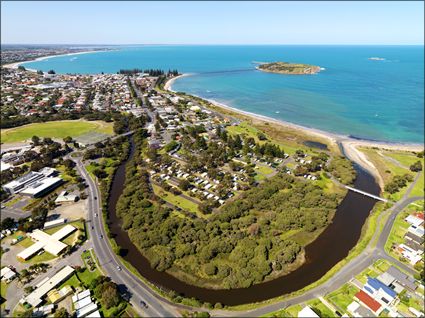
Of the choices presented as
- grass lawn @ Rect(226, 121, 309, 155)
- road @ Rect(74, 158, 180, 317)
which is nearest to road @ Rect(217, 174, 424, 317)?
road @ Rect(74, 158, 180, 317)

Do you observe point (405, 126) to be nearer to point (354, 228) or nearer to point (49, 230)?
point (354, 228)

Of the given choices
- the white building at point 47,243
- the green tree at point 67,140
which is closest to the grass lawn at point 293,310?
the white building at point 47,243

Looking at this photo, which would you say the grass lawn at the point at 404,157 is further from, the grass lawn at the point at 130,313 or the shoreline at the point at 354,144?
the grass lawn at the point at 130,313

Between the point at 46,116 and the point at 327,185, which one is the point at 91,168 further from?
the point at 327,185

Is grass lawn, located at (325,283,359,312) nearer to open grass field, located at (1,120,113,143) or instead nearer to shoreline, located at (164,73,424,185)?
shoreline, located at (164,73,424,185)

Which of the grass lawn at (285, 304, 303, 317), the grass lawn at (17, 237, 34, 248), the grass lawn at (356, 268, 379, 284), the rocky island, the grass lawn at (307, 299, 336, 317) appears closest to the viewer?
the grass lawn at (307, 299, 336, 317)

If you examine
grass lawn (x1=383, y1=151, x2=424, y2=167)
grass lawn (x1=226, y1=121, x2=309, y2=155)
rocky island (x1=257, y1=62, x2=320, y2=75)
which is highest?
rocky island (x1=257, y1=62, x2=320, y2=75)

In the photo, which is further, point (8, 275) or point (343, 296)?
point (343, 296)

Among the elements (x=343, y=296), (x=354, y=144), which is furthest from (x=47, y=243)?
(x=354, y=144)
